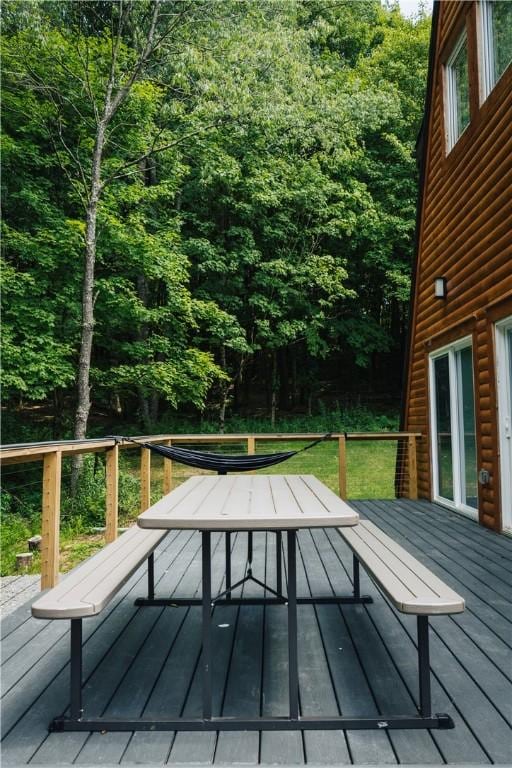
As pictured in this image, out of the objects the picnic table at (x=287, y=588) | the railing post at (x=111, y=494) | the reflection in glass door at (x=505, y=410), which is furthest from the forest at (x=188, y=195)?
the picnic table at (x=287, y=588)

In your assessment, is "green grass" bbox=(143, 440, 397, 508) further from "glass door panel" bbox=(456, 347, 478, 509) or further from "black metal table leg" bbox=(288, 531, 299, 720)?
"black metal table leg" bbox=(288, 531, 299, 720)

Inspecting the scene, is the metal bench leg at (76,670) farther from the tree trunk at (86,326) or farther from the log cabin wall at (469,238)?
the tree trunk at (86,326)

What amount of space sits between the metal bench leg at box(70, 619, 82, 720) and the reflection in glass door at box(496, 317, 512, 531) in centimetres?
374

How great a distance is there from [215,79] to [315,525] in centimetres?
867

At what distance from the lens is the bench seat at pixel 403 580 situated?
1559 mm

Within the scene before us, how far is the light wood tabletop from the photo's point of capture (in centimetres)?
170

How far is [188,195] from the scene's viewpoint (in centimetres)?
1180

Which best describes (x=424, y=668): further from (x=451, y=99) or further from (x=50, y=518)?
(x=451, y=99)

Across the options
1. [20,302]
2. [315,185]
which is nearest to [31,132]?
[20,302]

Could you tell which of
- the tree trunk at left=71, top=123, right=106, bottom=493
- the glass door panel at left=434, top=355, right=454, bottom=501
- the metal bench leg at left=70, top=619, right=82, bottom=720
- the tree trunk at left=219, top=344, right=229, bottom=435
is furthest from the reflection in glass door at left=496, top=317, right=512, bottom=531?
the tree trunk at left=219, top=344, right=229, bottom=435

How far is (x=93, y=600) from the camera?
159 cm

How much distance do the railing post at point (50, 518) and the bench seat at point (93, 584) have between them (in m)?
0.60

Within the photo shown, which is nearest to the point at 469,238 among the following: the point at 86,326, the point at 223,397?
the point at 86,326

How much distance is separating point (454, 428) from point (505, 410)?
3.87 feet
